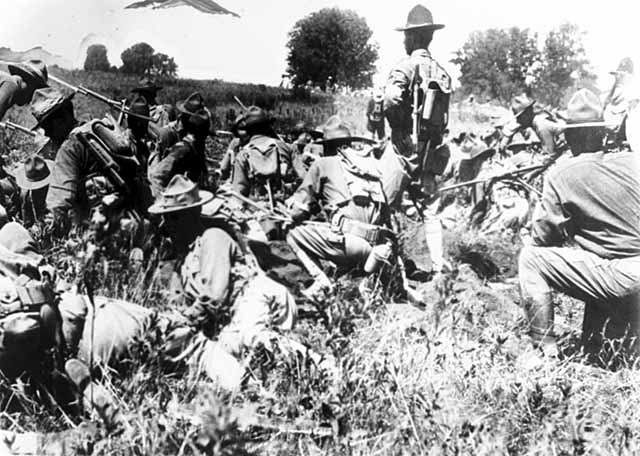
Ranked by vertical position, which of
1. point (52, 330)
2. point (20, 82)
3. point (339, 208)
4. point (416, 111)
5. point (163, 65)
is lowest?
point (52, 330)

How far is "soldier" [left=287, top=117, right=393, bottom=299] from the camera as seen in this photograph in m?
4.99

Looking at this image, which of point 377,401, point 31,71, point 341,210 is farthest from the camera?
point 31,71

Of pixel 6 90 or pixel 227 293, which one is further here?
pixel 6 90

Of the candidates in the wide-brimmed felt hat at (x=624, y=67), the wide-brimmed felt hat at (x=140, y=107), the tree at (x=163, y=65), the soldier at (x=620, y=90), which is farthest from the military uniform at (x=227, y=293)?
the wide-brimmed felt hat at (x=624, y=67)

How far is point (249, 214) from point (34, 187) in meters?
1.71

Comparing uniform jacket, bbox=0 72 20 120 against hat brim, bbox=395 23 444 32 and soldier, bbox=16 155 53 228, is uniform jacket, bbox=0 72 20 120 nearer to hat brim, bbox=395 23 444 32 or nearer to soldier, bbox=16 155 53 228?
soldier, bbox=16 155 53 228

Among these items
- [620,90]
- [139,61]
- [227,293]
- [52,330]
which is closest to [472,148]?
[620,90]

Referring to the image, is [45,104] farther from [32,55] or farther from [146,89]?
[146,89]

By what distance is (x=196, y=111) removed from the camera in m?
5.86

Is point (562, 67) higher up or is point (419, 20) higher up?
point (419, 20)

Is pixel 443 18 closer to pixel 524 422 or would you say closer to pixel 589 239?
pixel 589 239

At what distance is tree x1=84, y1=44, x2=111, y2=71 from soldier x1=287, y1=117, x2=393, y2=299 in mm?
Answer: 2276

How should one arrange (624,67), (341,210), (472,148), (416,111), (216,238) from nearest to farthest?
(216,238) → (341,210) → (416,111) → (624,67) → (472,148)

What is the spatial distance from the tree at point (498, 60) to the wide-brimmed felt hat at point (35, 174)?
151 inches
